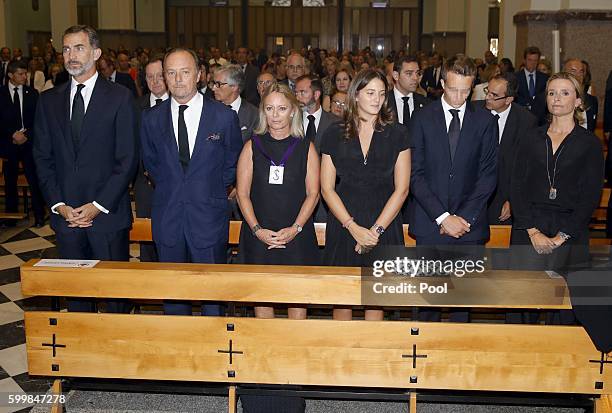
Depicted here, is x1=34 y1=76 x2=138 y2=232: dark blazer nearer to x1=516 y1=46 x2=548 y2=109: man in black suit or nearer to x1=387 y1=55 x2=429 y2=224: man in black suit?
x1=387 y1=55 x2=429 y2=224: man in black suit

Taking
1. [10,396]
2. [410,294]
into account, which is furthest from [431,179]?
[10,396]

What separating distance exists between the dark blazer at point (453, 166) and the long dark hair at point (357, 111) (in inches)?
8.7

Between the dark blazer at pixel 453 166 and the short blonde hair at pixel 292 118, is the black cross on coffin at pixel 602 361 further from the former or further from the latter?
the short blonde hair at pixel 292 118

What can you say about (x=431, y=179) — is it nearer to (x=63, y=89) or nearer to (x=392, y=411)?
(x=392, y=411)

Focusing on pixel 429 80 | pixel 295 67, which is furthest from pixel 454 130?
pixel 429 80

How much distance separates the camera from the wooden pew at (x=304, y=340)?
3.10 metres

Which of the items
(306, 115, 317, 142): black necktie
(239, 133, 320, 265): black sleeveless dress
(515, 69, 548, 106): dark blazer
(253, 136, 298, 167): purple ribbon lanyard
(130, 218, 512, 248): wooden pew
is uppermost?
(515, 69, 548, 106): dark blazer

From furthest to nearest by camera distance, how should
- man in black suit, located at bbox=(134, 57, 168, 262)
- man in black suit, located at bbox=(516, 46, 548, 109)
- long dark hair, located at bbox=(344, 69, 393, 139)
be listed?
man in black suit, located at bbox=(516, 46, 548, 109)
man in black suit, located at bbox=(134, 57, 168, 262)
long dark hair, located at bbox=(344, 69, 393, 139)

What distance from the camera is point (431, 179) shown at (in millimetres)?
3895

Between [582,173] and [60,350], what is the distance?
8.85 feet

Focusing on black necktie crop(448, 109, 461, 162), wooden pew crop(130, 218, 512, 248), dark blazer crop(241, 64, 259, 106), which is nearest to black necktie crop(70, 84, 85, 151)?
wooden pew crop(130, 218, 512, 248)

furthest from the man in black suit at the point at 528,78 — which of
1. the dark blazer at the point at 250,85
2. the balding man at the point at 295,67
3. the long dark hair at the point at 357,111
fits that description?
the long dark hair at the point at 357,111

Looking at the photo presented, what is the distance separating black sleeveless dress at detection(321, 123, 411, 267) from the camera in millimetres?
3721

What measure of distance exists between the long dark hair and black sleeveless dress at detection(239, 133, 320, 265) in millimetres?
273
